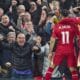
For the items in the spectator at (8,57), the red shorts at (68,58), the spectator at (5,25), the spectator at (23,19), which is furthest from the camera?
the spectator at (23,19)

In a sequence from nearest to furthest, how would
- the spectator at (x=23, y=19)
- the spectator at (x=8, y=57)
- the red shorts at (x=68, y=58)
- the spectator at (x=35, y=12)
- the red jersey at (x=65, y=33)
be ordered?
the red jersey at (x=65, y=33) → the red shorts at (x=68, y=58) → the spectator at (x=8, y=57) → the spectator at (x=23, y=19) → the spectator at (x=35, y=12)

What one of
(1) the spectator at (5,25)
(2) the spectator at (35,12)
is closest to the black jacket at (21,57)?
(1) the spectator at (5,25)

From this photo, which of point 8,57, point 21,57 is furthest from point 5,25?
point 21,57

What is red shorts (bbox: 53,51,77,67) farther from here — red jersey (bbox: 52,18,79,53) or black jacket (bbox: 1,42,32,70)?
black jacket (bbox: 1,42,32,70)

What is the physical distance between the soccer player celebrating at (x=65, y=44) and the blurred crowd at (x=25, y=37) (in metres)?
0.62

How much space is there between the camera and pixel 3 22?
13531 millimetres

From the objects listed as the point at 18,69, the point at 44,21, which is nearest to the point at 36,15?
the point at 44,21

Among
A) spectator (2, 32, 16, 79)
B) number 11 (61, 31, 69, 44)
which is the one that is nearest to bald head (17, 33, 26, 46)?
spectator (2, 32, 16, 79)


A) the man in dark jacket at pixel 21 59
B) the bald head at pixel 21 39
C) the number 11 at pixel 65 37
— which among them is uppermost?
the number 11 at pixel 65 37

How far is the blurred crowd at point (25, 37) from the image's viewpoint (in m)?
12.8

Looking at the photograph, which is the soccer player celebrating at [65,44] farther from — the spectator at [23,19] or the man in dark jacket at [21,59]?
the spectator at [23,19]

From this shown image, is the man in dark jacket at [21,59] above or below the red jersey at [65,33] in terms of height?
below

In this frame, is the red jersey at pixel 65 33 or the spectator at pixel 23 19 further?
the spectator at pixel 23 19

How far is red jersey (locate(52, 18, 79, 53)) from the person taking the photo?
38.5 ft
